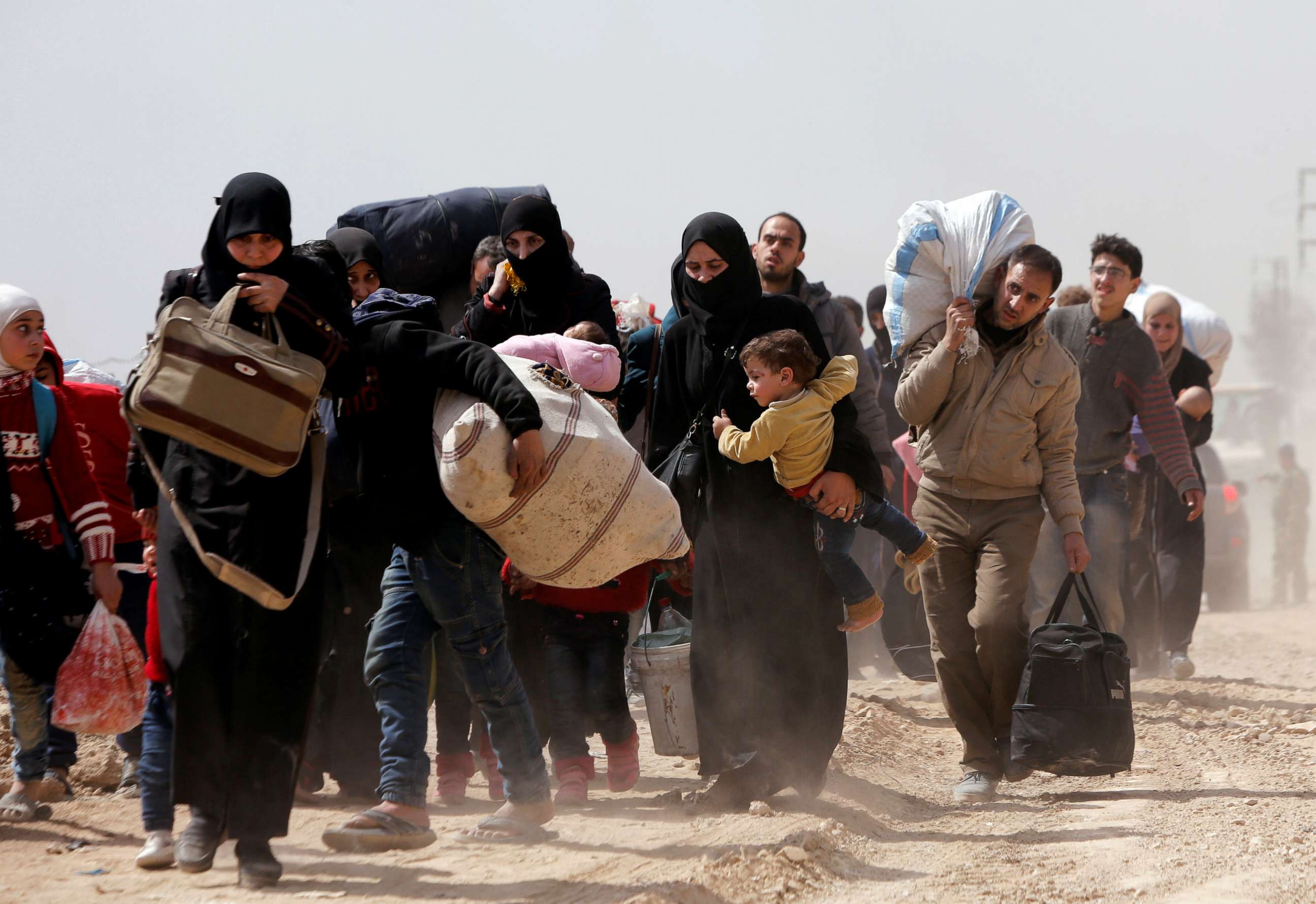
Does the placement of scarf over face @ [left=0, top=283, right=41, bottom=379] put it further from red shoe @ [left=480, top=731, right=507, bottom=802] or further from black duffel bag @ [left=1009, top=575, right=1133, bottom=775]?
black duffel bag @ [left=1009, top=575, right=1133, bottom=775]

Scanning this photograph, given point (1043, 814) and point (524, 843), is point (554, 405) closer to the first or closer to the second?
point (524, 843)

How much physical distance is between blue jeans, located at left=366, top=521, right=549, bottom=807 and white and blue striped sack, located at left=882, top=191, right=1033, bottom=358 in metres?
2.12

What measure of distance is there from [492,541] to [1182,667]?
6.00m

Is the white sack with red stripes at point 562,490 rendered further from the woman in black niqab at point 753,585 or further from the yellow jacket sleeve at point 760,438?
the woman in black niqab at point 753,585

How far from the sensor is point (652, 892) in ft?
13.0

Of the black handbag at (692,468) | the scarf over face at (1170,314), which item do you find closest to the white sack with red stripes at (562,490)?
the black handbag at (692,468)

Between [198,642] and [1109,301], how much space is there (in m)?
5.82

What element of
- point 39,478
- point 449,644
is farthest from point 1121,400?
point 39,478

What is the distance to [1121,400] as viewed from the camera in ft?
27.6

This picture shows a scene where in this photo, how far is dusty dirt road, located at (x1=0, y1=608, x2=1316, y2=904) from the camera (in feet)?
13.7

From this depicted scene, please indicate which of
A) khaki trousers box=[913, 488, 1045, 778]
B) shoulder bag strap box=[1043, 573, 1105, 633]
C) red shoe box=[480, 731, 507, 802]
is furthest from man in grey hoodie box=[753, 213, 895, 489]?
red shoe box=[480, 731, 507, 802]

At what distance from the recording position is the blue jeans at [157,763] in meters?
4.23

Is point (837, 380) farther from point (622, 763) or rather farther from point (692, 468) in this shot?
point (622, 763)

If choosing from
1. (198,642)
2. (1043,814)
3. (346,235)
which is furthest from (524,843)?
(346,235)
